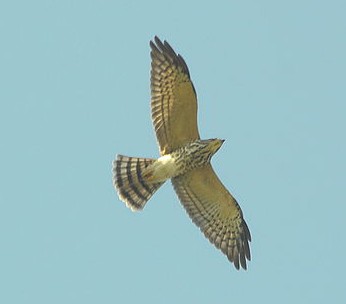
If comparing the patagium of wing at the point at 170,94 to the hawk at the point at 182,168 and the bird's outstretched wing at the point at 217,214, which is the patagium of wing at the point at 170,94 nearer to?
the hawk at the point at 182,168

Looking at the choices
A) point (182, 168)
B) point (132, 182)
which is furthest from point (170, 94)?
point (132, 182)

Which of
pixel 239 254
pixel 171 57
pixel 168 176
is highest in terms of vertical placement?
pixel 171 57

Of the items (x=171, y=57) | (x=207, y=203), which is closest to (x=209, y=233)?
(x=207, y=203)

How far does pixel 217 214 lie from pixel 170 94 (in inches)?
108

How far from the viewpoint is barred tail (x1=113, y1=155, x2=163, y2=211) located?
75.3 feet

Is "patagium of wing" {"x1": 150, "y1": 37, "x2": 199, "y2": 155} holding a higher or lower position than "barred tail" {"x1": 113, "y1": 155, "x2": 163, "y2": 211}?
higher

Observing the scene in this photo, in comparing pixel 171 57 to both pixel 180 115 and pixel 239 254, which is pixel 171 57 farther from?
pixel 239 254

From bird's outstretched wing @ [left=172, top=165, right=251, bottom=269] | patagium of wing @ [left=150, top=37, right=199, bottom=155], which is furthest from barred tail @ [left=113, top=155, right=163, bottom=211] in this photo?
patagium of wing @ [left=150, top=37, right=199, bottom=155]

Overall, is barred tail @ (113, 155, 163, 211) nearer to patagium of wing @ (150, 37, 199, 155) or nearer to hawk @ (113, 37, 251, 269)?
hawk @ (113, 37, 251, 269)

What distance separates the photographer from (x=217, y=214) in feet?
77.0

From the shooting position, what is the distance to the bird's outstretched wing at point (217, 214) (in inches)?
910

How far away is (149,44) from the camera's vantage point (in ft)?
72.7

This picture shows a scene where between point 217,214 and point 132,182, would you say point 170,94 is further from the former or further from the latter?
point 217,214

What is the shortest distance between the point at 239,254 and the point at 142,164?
2.59 m
